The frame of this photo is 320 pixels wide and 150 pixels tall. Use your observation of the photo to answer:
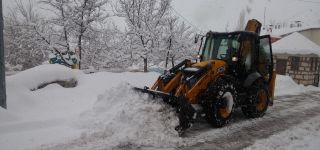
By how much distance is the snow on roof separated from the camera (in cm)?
1903

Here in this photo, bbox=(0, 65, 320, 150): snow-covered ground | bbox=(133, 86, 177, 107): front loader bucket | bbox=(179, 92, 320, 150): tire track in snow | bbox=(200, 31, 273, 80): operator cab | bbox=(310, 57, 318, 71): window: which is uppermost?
bbox=(200, 31, 273, 80): operator cab

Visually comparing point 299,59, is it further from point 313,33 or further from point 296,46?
point 313,33

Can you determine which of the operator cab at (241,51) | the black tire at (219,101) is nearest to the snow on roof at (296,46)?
the operator cab at (241,51)

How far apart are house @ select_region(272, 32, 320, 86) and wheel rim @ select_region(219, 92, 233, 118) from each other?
13830 millimetres

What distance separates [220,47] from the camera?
8.31m

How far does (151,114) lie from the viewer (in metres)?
6.27

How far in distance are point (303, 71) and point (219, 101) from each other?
14704 millimetres

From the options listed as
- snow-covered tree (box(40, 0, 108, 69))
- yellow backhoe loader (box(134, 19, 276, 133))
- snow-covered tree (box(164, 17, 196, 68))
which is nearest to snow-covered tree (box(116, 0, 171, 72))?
snow-covered tree (box(164, 17, 196, 68))

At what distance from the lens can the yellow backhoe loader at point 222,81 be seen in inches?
260

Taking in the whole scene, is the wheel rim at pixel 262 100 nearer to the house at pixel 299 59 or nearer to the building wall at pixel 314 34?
the house at pixel 299 59

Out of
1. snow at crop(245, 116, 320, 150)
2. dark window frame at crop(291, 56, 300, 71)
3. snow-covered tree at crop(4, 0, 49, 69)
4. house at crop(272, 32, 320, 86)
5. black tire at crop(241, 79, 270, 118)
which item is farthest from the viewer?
dark window frame at crop(291, 56, 300, 71)

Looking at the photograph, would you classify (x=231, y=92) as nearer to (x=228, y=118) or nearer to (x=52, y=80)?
(x=228, y=118)

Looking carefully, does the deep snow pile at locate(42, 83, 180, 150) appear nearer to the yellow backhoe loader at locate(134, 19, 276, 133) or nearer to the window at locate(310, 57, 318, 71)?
the yellow backhoe loader at locate(134, 19, 276, 133)

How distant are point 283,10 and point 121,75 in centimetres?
13212
